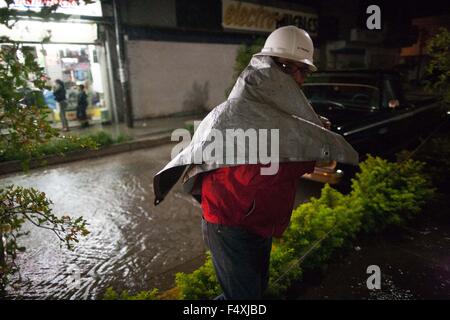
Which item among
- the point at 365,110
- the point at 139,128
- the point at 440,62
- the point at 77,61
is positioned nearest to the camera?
the point at 440,62

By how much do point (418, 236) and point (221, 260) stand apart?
9.26 feet

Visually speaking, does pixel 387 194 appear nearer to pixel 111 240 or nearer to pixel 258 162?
pixel 258 162

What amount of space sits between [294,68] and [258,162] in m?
0.67

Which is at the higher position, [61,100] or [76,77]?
[76,77]

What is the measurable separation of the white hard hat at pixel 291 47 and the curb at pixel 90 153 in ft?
18.3

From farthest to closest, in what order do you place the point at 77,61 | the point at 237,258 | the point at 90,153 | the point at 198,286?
the point at 77,61
the point at 90,153
the point at 198,286
the point at 237,258

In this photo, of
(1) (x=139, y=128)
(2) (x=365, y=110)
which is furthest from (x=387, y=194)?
(1) (x=139, y=128)

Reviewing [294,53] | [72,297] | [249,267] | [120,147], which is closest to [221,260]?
[249,267]

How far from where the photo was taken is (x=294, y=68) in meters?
2.00

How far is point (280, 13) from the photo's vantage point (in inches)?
682

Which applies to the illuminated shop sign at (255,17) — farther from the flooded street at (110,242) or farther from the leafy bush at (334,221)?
the leafy bush at (334,221)

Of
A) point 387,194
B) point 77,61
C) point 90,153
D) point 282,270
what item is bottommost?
point 282,270

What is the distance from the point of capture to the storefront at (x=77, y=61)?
34.3ft
